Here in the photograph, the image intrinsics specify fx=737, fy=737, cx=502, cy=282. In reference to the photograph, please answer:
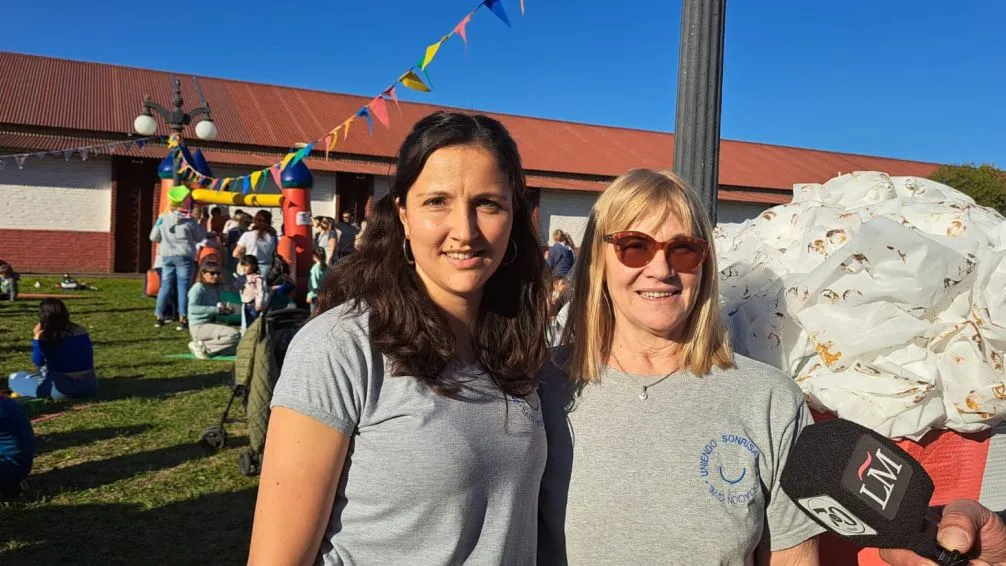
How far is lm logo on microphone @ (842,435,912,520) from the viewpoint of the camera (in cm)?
121

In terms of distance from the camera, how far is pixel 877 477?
1.24 meters

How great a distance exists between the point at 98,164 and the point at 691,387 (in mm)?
20860

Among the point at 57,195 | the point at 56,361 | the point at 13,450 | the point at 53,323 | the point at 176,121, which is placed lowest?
the point at 13,450

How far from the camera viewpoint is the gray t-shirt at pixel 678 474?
5.24 feet

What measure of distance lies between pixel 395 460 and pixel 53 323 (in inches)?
253

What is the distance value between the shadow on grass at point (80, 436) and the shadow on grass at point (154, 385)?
102 centimetres

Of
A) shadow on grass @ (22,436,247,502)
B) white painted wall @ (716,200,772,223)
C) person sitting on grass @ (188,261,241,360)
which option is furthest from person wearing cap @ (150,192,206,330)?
white painted wall @ (716,200,772,223)

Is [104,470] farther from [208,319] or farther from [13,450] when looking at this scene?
[208,319]

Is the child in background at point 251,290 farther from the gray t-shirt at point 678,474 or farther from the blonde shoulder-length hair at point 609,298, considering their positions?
the gray t-shirt at point 678,474

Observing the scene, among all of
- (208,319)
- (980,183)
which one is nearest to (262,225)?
(208,319)

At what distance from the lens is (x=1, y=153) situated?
17844mm

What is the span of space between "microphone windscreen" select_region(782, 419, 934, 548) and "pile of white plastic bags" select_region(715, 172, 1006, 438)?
75cm

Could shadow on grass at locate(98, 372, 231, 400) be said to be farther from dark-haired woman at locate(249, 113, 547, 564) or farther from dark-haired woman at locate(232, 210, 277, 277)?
dark-haired woman at locate(249, 113, 547, 564)

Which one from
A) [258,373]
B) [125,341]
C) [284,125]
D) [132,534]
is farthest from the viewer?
[284,125]
